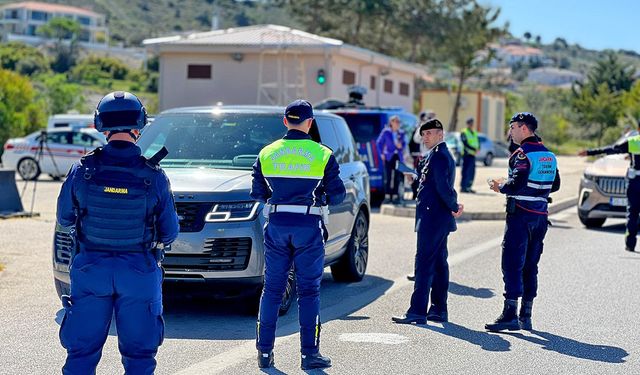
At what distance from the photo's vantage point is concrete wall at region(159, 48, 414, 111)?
1420 inches

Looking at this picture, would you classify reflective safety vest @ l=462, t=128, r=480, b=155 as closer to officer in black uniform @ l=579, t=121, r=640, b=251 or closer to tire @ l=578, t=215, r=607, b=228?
tire @ l=578, t=215, r=607, b=228

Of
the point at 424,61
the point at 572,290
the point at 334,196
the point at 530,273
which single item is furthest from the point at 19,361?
the point at 424,61

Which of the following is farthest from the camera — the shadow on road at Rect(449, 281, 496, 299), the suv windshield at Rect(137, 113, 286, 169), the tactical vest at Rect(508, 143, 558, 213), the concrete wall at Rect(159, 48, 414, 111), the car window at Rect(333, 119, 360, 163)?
the concrete wall at Rect(159, 48, 414, 111)

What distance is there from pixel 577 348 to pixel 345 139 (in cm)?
425

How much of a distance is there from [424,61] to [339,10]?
28.0ft

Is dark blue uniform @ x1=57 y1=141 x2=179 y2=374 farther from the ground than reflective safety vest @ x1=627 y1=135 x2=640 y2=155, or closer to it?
closer to it

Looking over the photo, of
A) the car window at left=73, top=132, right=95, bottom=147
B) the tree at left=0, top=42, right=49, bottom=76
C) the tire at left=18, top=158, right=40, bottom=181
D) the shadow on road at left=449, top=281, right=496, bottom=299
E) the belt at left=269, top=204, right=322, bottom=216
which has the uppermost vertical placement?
the tree at left=0, top=42, right=49, bottom=76

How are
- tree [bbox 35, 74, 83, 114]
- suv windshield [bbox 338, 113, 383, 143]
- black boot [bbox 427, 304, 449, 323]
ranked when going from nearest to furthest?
black boot [bbox 427, 304, 449, 323] < suv windshield [bbox 338, 113, 383, 143] < tree [bbox 35, 74, 83, 114]

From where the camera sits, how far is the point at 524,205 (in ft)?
29.0

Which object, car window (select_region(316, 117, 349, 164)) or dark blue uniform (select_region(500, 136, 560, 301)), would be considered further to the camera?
car window (select_region(316, 117, 349, 164))

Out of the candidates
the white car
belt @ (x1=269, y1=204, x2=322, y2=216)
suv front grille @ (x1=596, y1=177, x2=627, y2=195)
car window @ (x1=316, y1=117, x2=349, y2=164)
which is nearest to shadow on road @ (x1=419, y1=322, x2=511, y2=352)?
belt @ (x1=269, y1=204, x2=322, y2=216)

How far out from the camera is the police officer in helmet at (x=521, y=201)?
8.77 meters

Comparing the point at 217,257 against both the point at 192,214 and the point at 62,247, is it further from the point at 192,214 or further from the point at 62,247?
the point at 62,247

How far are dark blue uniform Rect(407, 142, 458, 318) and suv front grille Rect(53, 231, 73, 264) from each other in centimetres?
300
